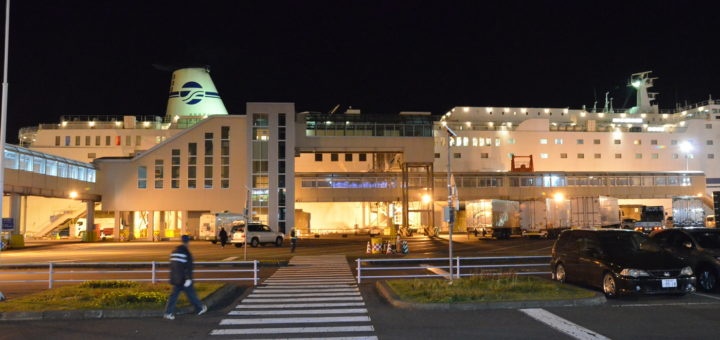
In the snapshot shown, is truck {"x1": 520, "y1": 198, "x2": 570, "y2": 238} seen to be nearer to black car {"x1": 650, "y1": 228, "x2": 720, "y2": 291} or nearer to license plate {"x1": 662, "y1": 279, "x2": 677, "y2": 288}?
black car {"x1": 650, "y1": 228, "x2": 720, "y2": 291}

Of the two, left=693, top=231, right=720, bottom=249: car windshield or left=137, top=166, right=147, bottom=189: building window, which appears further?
left=137, top=166, right=147, bottom=189: building window

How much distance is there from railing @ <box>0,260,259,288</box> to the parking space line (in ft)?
25.9

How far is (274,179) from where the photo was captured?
51.1 metres

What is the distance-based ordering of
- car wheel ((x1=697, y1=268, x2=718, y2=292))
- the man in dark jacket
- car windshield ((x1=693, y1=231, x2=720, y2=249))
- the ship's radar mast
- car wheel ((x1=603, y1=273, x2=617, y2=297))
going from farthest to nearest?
the ship's radar mast, car windshield ((x1=693, y1=231, x2=720, y2=249)), car wheel ((x1=697, y1=268, x2=718, y2=292)), car wheel ((x1=603, y1=273, x2=617, y2=297)), the man in dark jacket

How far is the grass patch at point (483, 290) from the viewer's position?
11.6m

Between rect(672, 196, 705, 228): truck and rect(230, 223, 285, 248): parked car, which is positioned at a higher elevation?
rect(672, 196, 705, 228): truck

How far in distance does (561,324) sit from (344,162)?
55.9 m

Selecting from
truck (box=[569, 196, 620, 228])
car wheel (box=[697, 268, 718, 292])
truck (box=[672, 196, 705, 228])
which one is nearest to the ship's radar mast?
truck (box=[672, 196, 705, 228])

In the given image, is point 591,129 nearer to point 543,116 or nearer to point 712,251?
point 543,116

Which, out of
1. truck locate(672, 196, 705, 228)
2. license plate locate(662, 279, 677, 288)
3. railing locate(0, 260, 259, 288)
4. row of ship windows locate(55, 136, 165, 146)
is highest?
row of ship windows locate(55, 136, 165, 146)

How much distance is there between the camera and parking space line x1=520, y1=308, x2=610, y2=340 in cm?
863

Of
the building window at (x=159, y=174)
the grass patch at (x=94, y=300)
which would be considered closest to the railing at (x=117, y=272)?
the grass patch at (x=94, y=300)

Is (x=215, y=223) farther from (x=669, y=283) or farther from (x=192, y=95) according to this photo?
(x=669, y=283)

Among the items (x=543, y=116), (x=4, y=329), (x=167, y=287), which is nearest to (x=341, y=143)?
(x=543, y=116)
